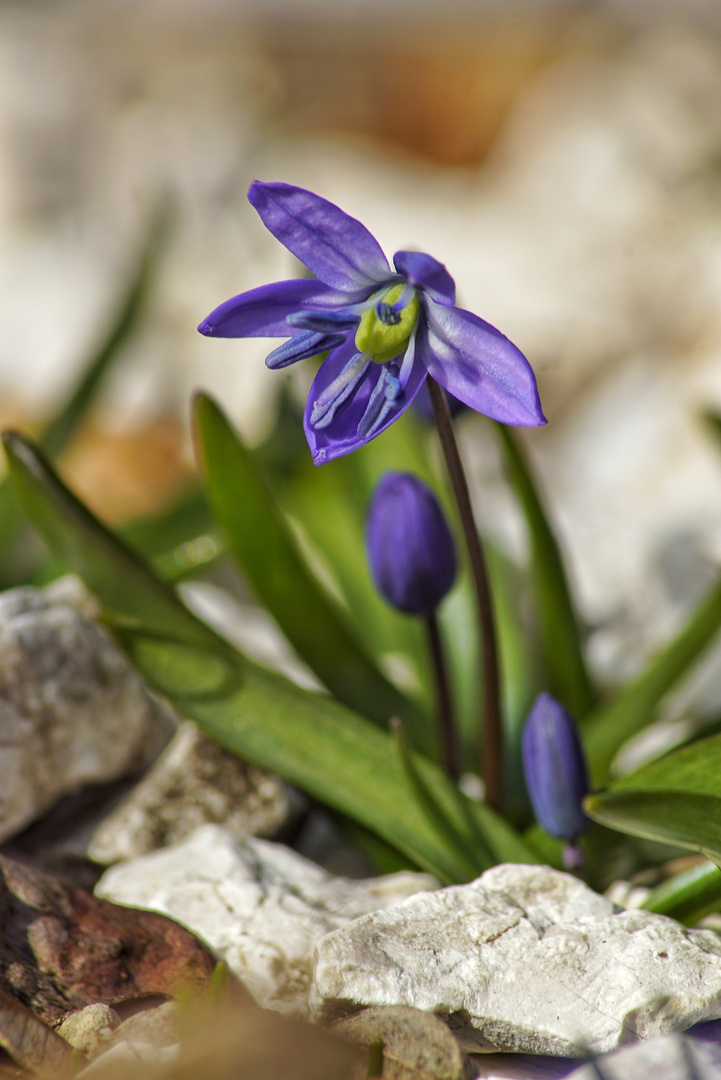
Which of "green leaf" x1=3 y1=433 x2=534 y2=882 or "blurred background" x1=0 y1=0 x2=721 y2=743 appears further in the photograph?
"blurred background" x1=0 y1=0 x2=721 y2=743

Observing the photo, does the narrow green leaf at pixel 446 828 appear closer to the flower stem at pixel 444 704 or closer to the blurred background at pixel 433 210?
the flower stem at pixel 444 704

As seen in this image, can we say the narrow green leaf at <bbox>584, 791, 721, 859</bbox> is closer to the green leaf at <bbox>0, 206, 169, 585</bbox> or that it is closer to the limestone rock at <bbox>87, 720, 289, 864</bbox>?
the limestone rock at <bbox>87, 720, 289, 864</bbox>

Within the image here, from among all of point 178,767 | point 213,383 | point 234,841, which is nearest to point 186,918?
point 234,841

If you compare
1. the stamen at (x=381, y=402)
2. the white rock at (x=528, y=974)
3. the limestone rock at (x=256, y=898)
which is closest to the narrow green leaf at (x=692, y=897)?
the white rock at (x=528, y=974)

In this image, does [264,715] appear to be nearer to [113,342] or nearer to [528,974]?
[528,974]

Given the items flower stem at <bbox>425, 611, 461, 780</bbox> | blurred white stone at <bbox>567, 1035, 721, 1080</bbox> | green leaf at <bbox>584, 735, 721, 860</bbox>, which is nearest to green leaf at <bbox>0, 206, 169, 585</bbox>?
flower stem at <bbox>425, 611, 461, 780</bbox>

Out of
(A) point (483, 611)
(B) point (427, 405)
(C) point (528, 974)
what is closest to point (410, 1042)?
(C) point (528, 974)
